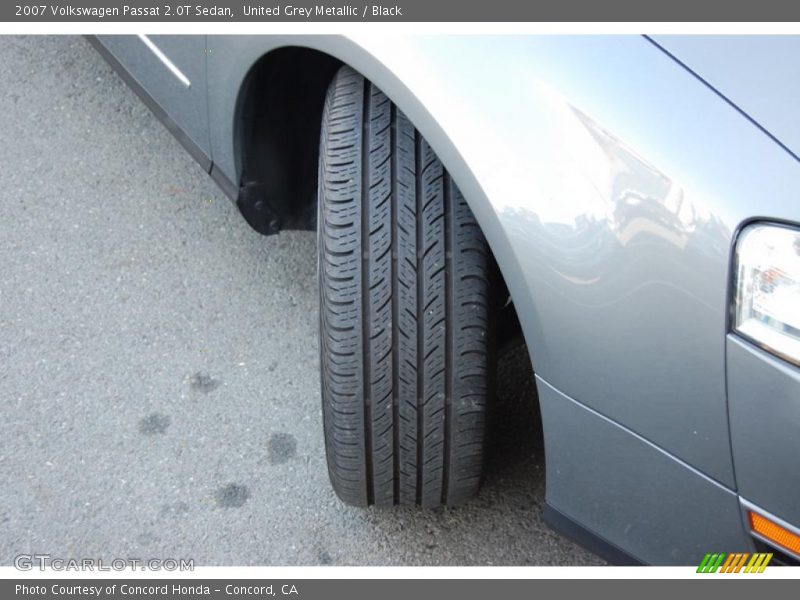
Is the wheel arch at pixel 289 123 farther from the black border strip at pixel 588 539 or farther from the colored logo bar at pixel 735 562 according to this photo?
the colored logo bar at pixel 735 562

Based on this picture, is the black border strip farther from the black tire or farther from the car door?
the car door

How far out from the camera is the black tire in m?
1.72

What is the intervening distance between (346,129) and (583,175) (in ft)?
1.79

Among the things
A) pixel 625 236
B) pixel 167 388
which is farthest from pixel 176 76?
pixel 625 236

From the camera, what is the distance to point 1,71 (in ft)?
10.7

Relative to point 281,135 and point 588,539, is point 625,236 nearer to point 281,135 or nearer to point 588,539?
point 588,539

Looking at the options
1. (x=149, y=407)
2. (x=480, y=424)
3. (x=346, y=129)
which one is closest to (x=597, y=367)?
(x=480, y=424)

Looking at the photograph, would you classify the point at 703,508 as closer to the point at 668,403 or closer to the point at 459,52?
the point at 668,403

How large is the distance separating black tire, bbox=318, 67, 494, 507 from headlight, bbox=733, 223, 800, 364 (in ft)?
1.69

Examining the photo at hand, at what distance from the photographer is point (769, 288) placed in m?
1.32

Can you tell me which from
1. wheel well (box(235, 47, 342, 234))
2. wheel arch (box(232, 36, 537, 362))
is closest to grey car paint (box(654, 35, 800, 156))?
wheel arch (box(232, 36, 537, 362))

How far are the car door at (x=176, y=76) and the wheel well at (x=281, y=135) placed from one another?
13 cm

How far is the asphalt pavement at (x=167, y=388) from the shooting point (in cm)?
204

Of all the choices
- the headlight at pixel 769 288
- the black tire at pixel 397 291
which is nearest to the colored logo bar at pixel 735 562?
the headlight at pixel 769 288
